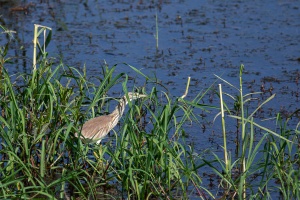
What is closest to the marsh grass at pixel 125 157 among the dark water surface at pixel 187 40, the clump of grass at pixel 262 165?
the clump of grass at pixel 262 165

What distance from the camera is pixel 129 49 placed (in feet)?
31.3

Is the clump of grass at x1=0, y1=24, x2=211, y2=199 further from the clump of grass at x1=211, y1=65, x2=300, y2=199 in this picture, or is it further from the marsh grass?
the clump of grass at x1=211, y1=65, x2=300, y2=199

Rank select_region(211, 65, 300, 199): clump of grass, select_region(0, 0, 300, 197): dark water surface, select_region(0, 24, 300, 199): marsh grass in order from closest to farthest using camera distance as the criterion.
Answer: select_region(211, 65, 300, 199): clump of grass
select_region(0, 24, 300, 199): marsh grass
select_region(0, 0, 300, 197): dark water surface

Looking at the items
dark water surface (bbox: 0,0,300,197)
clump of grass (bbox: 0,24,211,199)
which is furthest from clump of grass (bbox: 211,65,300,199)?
dark water surface (bbox: 0,0,300,197)

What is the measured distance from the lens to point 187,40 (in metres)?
9.88

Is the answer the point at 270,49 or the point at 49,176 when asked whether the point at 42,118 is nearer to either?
the point at 49,176

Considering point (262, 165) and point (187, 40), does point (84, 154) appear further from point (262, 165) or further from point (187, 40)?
point (187, 40)

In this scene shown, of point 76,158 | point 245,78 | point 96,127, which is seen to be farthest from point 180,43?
point 76,158

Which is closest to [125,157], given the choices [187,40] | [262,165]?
[262,165]

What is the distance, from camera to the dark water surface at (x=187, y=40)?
823 cm

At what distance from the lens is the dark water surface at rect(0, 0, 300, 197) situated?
8234 mm

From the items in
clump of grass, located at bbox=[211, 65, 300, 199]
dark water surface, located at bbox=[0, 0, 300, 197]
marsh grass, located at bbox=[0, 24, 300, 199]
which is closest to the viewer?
clump of grass, located at bbox=[211, 65, 300, 199]

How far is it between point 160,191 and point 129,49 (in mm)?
4699

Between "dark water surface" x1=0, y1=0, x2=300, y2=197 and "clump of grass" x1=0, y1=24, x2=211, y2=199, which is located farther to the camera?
"dark water surface" x1=0, y1=0, x2=300, y2=197
